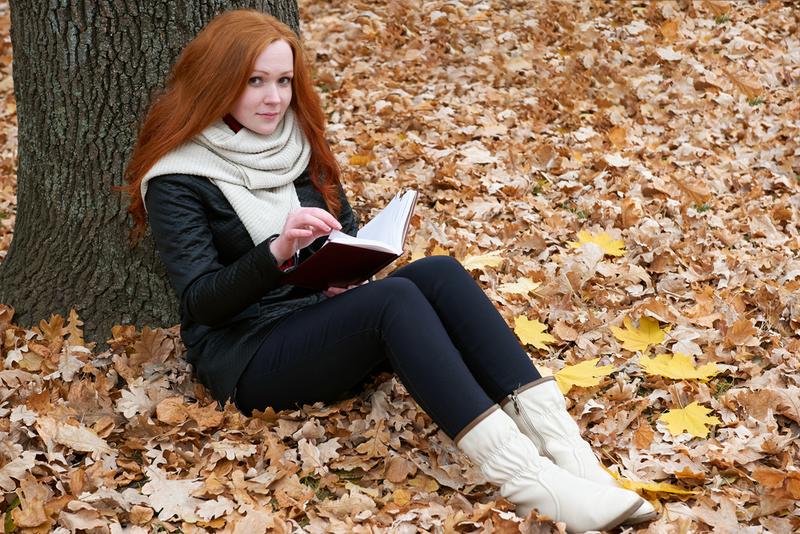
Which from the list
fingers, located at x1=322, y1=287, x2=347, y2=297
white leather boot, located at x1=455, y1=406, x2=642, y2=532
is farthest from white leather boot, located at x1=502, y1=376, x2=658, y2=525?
fingers, located at x1=322, y1=287, x2=347, y2=297

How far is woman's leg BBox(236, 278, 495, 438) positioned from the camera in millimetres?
2645

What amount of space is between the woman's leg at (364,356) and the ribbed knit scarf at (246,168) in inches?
15.7

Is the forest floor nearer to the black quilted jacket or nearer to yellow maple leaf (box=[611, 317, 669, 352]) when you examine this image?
yellow maple leaf (box=[611, 317, 669, 352])

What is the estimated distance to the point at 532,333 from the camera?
3.53 meters

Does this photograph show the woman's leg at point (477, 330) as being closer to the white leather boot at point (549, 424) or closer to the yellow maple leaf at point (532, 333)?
the white leather boot at point (549, 424)

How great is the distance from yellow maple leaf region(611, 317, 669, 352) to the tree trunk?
1.88 metres

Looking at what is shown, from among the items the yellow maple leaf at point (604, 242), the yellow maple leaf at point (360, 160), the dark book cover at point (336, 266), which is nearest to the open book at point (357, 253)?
the dark book cover at point (336, 266)

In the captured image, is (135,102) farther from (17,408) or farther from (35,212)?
(17,408)

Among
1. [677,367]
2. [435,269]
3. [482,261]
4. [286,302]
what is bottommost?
[677,367]

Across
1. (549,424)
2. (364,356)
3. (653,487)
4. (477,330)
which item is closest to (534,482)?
(549,424)

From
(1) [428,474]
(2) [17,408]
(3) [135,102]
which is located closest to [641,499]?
(1) [428,474]

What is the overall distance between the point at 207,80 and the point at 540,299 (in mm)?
1774

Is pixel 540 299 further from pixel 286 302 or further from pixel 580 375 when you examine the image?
pixel 286 302

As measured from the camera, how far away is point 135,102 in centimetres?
348
